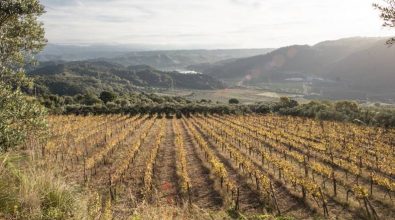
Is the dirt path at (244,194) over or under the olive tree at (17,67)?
under

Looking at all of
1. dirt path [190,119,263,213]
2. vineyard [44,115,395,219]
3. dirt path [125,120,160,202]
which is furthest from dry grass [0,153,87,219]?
dirt path [190,119,263,213]

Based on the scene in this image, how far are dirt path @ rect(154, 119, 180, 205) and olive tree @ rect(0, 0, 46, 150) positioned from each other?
5.03 metres

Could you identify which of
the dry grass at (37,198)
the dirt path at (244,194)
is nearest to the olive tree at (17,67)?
the dry grass at (37,198)

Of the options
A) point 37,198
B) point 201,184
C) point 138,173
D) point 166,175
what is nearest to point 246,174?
point 201,184

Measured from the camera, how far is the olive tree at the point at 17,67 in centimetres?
1162

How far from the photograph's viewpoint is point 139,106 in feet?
234

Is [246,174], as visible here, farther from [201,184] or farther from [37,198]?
[37,198]

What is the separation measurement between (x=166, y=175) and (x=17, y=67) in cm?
1114

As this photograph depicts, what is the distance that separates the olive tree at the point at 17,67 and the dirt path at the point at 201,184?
774cm

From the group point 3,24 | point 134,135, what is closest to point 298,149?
point 134,135

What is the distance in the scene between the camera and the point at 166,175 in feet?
72.6

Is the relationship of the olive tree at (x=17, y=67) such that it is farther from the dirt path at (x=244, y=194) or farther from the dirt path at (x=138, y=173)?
the dirt path at (x=244, y=194)

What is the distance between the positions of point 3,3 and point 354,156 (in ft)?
75.9

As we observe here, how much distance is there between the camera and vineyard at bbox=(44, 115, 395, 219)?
1615 cm
